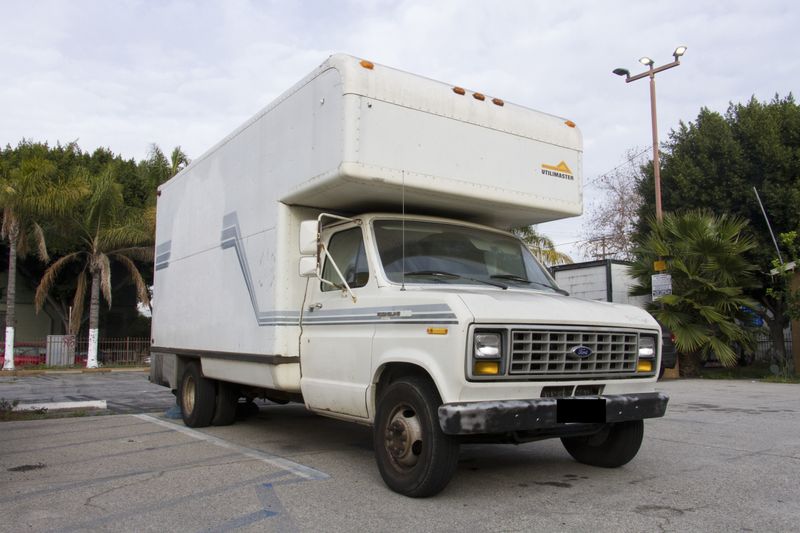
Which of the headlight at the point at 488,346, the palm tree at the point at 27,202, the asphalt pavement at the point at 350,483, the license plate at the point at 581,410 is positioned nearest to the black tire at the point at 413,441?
the asphalt pavement at the point at 350,483

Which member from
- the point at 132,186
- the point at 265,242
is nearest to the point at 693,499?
the point at 265,242

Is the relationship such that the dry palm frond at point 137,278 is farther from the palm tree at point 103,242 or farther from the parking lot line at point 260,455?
the parking lot line at point 260,455

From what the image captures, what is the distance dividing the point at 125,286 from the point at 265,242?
25.7 m

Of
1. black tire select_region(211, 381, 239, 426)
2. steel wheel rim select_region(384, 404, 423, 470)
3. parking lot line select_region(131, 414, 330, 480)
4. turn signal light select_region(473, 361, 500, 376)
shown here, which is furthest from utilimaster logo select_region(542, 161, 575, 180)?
black tire select_region(211, 381, 239, 426)

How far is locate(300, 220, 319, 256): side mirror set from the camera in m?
5.62

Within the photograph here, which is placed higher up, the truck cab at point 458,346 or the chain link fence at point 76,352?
the truck cab at point 458,346

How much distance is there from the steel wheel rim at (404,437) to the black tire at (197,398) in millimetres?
3867

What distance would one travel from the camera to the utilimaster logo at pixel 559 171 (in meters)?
6.46

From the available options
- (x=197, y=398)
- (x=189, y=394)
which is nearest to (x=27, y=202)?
(x=189, y=394)

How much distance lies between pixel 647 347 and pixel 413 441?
204 centimetres

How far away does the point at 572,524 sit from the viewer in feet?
13.7

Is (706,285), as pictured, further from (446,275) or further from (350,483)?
(350,483)

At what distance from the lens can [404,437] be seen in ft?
15.6

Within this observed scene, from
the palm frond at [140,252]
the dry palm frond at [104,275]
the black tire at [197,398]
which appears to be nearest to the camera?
the black tire at [197,398]
